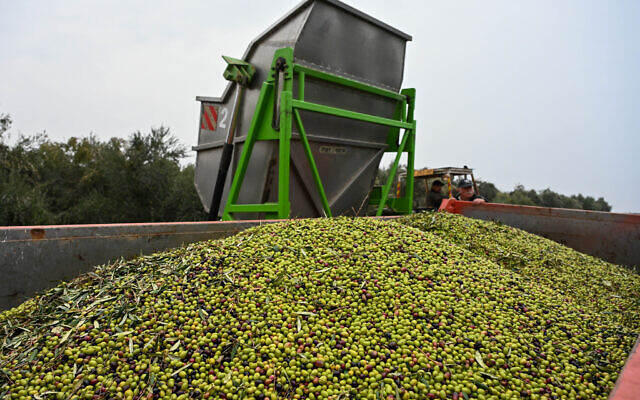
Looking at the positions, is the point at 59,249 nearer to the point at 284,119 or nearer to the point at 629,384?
the point at 284,119

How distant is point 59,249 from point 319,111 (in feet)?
8.82

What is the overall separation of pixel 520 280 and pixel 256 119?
3055mm

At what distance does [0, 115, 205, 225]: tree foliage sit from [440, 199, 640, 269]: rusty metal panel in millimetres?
13881

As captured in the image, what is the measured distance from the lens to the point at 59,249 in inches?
95.0

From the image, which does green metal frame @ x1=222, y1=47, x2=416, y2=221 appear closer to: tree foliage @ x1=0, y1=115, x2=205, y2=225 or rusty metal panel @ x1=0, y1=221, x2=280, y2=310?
rusty metal panel @ x1=0, y1=221, x2=280, y2=310

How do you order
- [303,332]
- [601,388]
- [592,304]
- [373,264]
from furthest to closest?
[592,304]
[373,264]
[303,332]
[601,388]

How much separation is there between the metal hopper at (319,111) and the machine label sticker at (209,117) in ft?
0.10

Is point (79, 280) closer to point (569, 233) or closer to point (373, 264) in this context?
point (373, 264)

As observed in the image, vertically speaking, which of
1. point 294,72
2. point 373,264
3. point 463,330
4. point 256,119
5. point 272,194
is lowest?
point 463,330

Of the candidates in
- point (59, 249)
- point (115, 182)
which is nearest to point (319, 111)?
point (59, 249)

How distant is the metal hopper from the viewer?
Answer: 4230 millimetres

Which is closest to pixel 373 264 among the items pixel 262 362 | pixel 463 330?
pixel 463 330

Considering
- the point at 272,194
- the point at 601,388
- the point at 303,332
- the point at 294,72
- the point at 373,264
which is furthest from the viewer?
the point at 272,194

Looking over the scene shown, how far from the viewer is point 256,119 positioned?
169 inches
